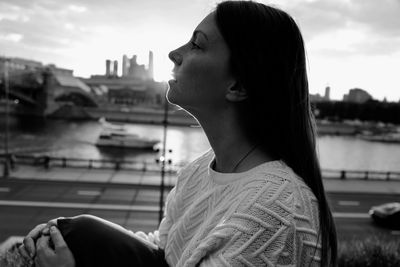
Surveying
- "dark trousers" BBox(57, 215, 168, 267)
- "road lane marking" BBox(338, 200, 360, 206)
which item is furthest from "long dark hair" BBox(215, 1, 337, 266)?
"road lane marking" BBox(338, 200, 360, 206)

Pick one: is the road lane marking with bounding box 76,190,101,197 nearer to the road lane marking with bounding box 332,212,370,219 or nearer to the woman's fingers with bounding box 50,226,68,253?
the road lane marking with bounding box 332,212,370,219

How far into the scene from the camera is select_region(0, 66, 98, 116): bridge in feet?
214

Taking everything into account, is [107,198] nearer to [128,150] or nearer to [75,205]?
[75,205]

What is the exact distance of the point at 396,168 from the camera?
37312 mm

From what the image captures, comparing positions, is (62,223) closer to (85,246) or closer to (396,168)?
(85,246)

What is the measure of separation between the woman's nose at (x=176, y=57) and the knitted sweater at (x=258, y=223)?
36 centimetres

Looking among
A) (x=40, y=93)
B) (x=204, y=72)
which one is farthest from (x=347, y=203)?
(x=40, y=93)

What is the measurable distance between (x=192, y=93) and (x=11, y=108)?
73.1 meters

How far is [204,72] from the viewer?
109 centimetres

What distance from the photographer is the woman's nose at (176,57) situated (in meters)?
1.15

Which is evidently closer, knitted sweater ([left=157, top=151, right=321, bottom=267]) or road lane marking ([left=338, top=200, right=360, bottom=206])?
knitted sweater ([left=157, top=151, right=321, bottom=267])

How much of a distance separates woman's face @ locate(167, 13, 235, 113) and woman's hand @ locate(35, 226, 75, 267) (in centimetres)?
48

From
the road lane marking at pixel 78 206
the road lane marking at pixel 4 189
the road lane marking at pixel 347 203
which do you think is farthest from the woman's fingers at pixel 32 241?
the road lane marking at pixel 347 203

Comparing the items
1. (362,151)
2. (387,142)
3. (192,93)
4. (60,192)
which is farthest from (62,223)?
(387,142)
